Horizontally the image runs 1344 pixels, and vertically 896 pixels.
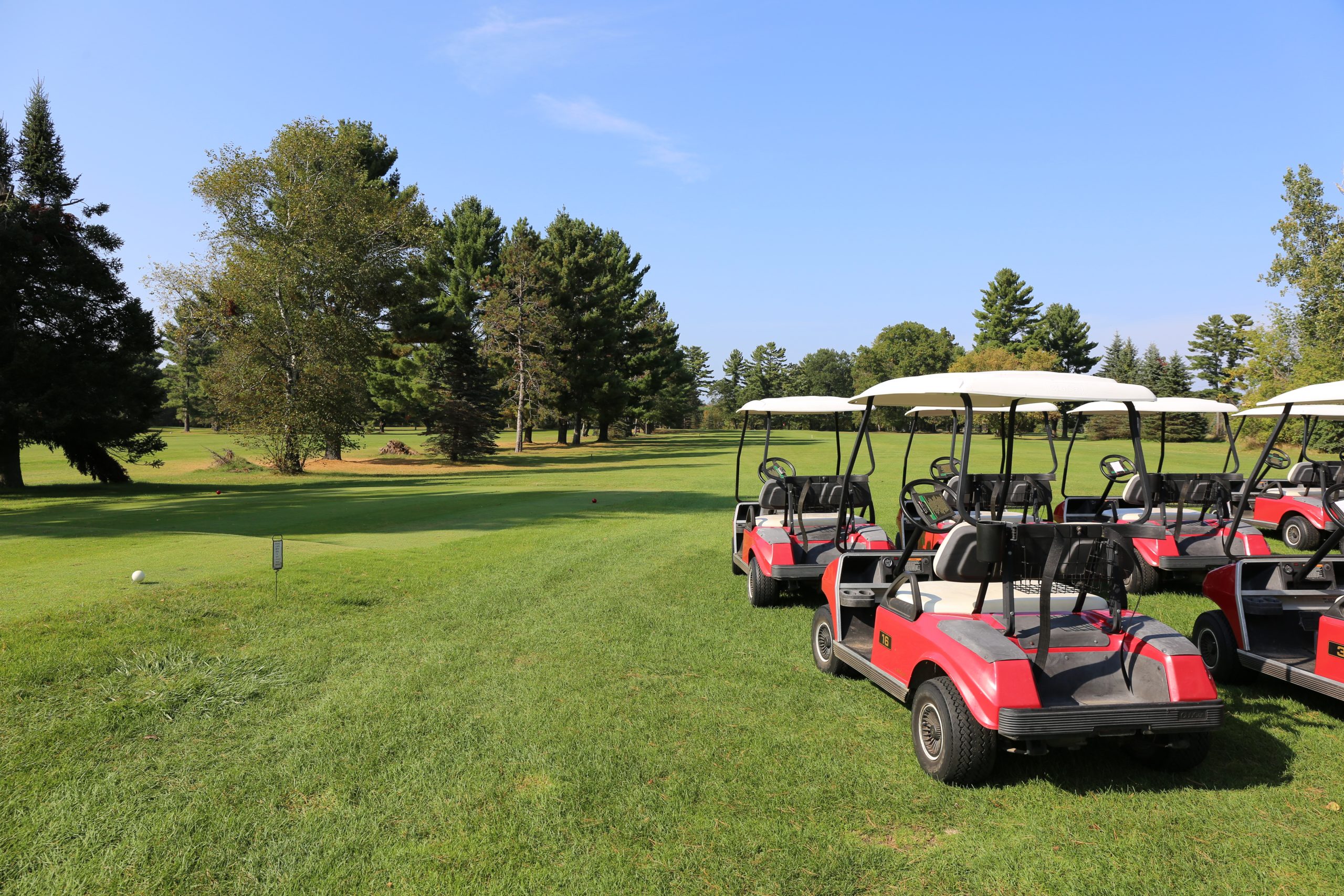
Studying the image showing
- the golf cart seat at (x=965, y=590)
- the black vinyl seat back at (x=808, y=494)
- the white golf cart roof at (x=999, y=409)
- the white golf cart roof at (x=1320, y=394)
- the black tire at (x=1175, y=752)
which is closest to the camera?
the black tire at (x=1175, y=752)

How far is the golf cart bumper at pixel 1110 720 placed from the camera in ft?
11.5

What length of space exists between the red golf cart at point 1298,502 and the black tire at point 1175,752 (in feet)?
23.5

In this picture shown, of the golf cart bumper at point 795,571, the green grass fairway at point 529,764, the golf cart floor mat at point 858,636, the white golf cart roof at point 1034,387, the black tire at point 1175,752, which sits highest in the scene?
the white golf cart roof at point 1034,387

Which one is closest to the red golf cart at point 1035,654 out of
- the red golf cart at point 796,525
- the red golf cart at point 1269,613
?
the red golf cart at point 1269,613

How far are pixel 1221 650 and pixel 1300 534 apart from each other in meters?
7.61

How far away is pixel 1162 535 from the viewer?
7895mm

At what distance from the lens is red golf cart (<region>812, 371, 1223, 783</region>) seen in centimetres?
357

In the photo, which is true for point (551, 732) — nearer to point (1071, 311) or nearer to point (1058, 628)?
point (1058, 628)

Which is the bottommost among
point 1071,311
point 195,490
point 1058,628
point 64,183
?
point 195,490

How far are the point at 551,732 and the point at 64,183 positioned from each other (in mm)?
25209

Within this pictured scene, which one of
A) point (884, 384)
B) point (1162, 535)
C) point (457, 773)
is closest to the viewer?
point (457, 773)

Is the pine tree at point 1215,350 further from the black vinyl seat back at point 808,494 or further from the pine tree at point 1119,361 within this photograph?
the black vinyl seat back at point 808,494

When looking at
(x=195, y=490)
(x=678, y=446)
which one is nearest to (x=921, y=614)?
(x=195, y=490)

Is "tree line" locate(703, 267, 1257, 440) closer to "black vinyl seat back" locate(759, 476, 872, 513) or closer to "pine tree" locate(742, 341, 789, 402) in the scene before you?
"pine tree" locate(742, 341, 789, 402)
